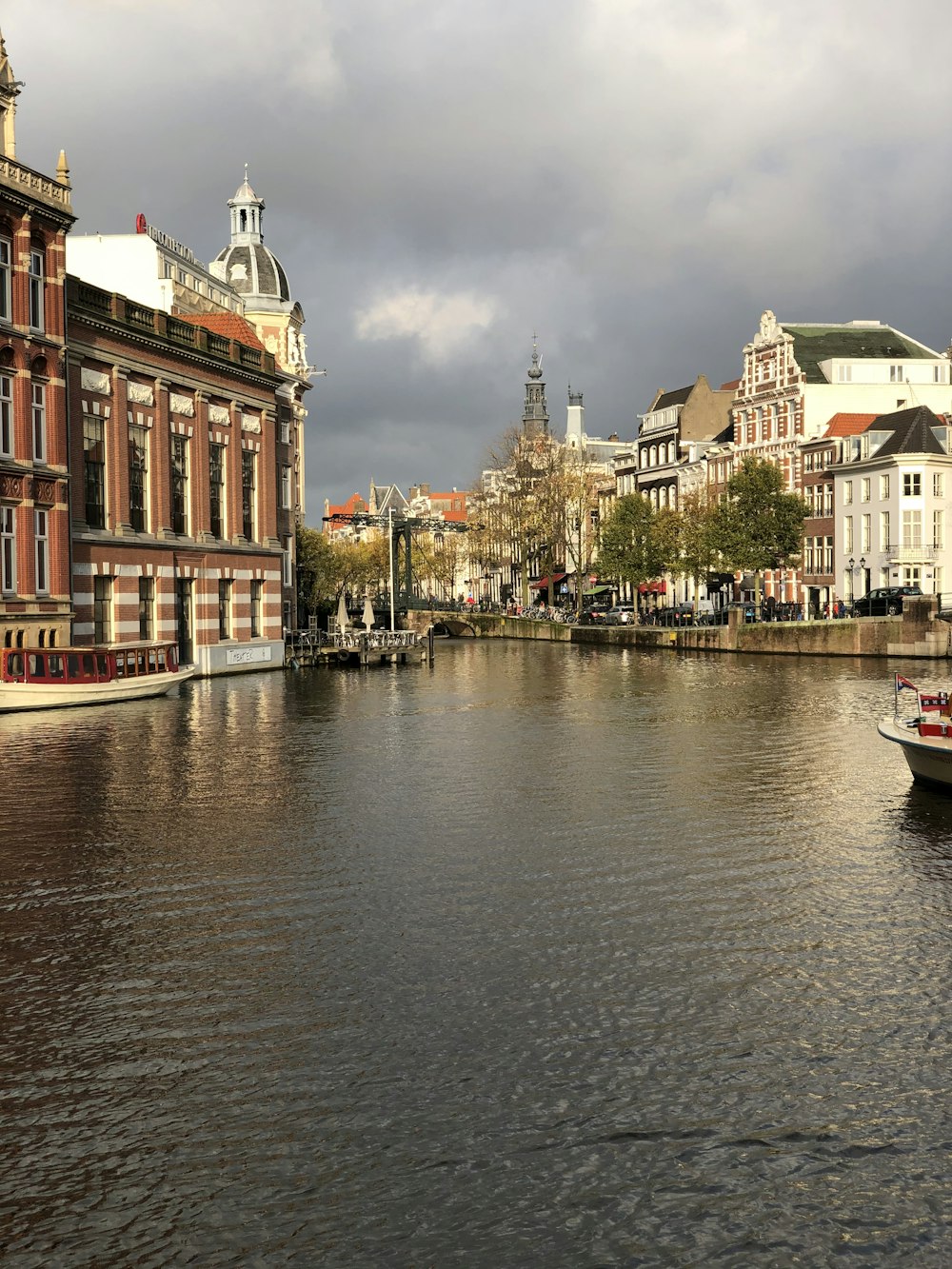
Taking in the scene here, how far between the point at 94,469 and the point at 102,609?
228 inches

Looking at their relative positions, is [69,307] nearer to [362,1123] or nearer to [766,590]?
[362,1123]

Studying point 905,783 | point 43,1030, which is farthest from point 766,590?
point 43,1030

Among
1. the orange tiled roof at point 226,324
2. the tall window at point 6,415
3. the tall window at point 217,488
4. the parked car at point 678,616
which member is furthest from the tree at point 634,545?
the tall window at point 6,415

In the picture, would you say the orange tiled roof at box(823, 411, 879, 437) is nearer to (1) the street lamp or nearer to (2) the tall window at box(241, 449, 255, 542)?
(1) the street lamp

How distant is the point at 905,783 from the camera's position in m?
27.4

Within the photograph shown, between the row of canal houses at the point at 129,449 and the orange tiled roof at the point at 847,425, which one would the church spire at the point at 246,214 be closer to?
the row of canal houses at the point at 129,449

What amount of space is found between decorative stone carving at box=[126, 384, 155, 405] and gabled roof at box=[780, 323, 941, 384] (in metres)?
62.6

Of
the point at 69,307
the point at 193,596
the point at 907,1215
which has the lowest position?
the point at 907,1215

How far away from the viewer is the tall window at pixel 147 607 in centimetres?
5950

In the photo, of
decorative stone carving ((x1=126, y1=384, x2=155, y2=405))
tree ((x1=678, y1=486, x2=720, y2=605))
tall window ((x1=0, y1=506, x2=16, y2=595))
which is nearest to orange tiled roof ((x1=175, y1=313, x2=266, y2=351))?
decorative stone carving ((x1=126, y1=384, x2=155, y2=405))

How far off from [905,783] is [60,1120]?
20.6 metres

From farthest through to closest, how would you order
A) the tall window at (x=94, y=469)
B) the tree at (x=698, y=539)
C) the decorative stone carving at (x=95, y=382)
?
1. the tree at (x=698, y=539)
2. the tall window at (x=94, y=469)
3. the decorative stone carving at (x=95, y=382)

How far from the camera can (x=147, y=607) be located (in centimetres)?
6022

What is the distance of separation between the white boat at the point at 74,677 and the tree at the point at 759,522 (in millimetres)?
53154
